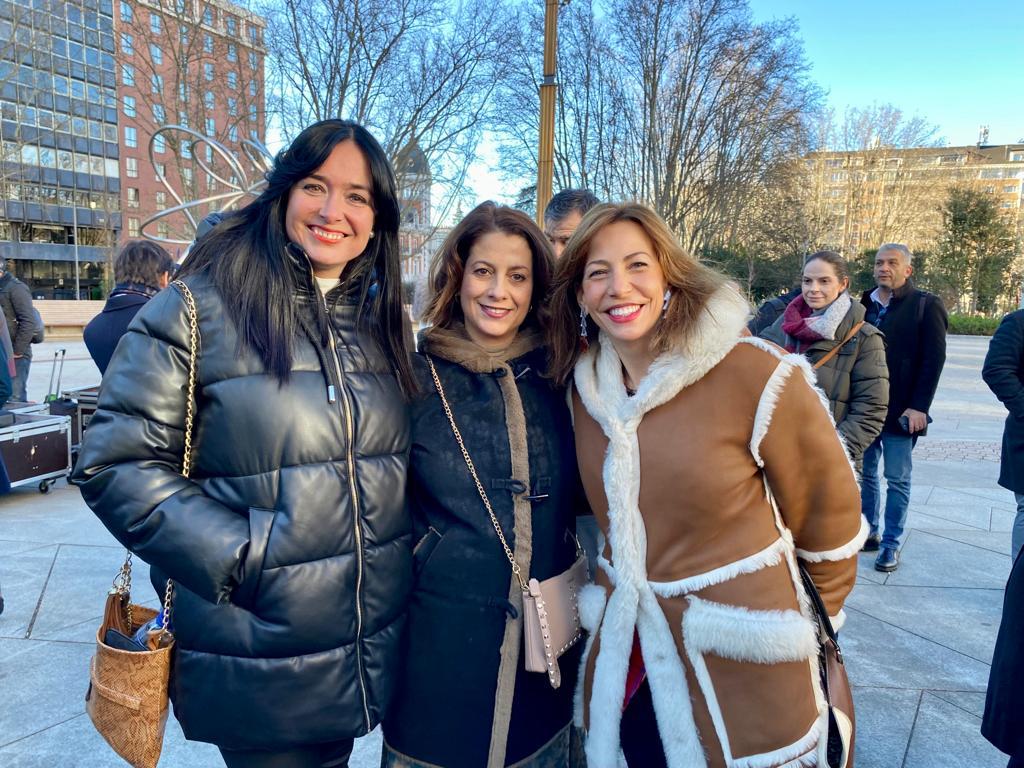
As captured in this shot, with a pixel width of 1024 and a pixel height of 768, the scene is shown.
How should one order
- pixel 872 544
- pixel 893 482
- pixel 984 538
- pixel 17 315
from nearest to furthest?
pixel 893 482 < pixel 872 544 < pixel 984 538 < pixel 17 315

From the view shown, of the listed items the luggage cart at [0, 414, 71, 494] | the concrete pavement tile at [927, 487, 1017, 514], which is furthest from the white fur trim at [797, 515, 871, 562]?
the luggage cart at [0, 414, 71, 494]

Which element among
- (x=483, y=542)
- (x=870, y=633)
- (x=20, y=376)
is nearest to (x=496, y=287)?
(x=483, y=542)

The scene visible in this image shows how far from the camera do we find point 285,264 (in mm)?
1689

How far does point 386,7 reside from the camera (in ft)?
54.6

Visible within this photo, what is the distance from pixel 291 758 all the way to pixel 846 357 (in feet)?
13.1

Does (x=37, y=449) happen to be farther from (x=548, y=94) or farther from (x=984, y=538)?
(x=984, y=538)

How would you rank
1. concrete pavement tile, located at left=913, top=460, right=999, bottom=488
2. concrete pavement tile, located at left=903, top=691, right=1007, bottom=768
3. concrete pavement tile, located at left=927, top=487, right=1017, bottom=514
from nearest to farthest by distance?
concrete pavement tile, located at left=903, top=691, right=1007, bottom=768
concrete pavement tile, located at left=927, top=487, right=1017, bottom=514
concrete pavement tile, located at left=913, top=460, right=999, bottom=488

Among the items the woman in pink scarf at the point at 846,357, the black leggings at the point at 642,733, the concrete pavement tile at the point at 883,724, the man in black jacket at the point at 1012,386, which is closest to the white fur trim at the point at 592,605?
the black leggings at the point at 642,733

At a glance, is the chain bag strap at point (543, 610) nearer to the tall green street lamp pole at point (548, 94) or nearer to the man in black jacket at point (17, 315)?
the tall green street lamp pole at point (548, 94)

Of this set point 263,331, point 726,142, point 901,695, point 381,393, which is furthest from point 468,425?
point 726,142

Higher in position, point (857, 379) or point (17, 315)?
point (17, 315)

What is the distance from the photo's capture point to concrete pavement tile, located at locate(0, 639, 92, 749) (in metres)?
2.81

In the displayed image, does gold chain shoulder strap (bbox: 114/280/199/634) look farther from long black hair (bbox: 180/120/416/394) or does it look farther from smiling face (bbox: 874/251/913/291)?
smiling face (bbox: 874/251/913/291)

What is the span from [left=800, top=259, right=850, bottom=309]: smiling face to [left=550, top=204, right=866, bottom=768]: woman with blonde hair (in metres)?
2.82
